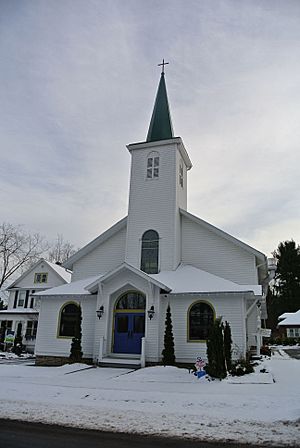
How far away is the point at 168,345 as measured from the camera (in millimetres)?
15617

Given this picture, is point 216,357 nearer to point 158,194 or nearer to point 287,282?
point 158,194

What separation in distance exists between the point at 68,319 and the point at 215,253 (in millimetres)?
8075

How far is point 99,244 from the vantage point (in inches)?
835

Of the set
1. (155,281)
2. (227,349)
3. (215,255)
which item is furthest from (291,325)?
(227,349)

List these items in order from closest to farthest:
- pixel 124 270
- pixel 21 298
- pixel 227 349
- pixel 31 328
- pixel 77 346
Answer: pixel 227 349 < pixel 77 346 < pixel 124 270 < pixel 31 328 < pixel 21 298

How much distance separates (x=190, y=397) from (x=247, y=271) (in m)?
9.46

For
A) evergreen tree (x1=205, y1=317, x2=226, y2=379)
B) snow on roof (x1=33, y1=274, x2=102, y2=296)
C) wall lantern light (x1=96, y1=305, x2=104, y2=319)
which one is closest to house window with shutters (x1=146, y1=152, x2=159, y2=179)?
snow on roof (x1=33, y1=274, x2=102, y2=296)

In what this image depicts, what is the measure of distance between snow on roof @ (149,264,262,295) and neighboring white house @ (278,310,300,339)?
1248 inches

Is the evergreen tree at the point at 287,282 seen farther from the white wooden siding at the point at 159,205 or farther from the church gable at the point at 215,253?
→ the church gable at the point at 215,253

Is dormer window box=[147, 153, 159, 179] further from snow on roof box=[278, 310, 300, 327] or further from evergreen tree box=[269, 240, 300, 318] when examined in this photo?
evergreen tree box=[269, 240, 300, 318]

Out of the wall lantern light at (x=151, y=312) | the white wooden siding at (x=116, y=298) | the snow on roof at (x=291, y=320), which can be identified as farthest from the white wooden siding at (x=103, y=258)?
the snow on roof at (x=291, y=320)

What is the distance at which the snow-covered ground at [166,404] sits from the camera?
21.5 ft

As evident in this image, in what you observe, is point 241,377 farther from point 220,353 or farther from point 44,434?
point 44,434

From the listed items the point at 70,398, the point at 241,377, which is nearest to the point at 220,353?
the point at 241,377
